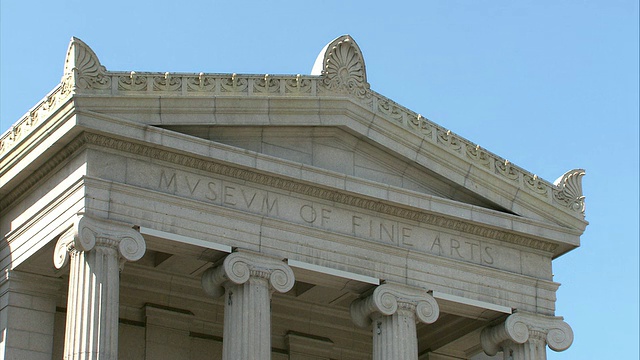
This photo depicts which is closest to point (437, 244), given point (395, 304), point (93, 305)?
point (395, 304)

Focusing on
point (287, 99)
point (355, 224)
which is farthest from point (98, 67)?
point (355, 224)

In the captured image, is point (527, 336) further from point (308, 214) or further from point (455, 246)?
point (308, 214)

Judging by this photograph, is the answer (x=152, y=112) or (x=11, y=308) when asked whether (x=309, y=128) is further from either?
(x=11, y=308)

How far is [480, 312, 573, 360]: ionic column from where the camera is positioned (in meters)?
46.6

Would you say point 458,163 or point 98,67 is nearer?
point 98,67

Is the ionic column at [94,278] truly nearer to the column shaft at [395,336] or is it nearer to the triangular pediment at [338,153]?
the triangular pediment at [338,153]

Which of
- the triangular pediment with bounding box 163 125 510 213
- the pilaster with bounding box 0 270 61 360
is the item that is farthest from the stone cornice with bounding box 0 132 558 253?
the pilaster with bounding box 0 270 61 360

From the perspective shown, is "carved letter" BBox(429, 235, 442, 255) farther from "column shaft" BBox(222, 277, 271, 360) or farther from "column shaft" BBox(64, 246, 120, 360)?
"column shaft" BBox(64, 246, 120, 360)

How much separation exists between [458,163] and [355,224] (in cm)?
389

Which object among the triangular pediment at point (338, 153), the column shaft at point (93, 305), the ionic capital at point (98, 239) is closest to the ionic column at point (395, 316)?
the triangular pediment at point (338, 153)

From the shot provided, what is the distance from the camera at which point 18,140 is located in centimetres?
4362

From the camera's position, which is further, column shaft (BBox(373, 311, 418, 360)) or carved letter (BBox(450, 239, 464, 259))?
carved letter (BBox(450, 239, 464, 259))

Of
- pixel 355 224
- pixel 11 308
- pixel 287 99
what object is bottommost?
pixel 11 308

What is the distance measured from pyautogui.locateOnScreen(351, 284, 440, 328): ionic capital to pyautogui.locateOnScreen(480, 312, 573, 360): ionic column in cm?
232
